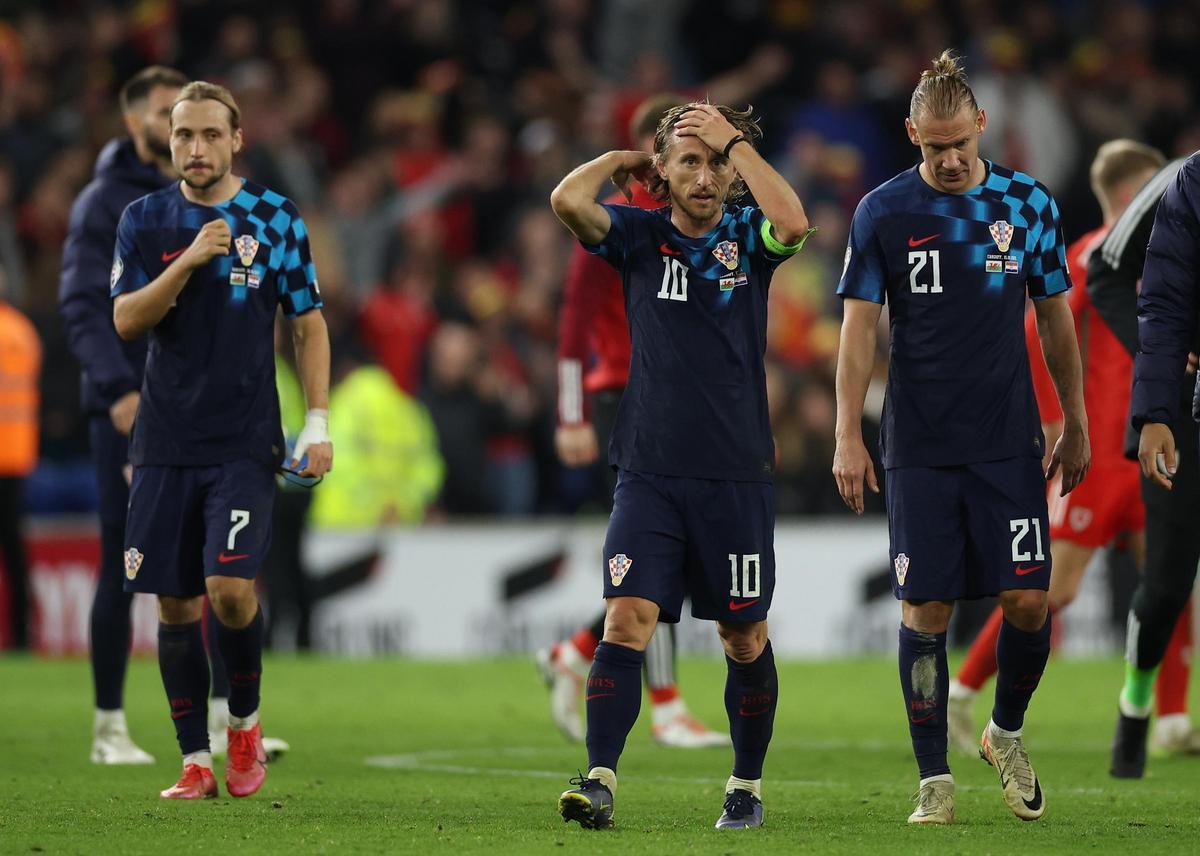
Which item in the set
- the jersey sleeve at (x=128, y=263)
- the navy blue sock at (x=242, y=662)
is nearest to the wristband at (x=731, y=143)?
the jersey sleeve at (x=128, y=263)

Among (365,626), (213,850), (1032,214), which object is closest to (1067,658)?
(365,626)

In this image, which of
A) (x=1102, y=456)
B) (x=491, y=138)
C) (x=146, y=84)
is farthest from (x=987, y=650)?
(x=491, y=138)

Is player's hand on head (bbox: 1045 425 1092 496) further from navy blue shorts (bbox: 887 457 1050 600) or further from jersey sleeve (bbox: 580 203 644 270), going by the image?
jersey sleeve (bbox: 580 203 644 270)

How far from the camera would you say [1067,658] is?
46.5ft

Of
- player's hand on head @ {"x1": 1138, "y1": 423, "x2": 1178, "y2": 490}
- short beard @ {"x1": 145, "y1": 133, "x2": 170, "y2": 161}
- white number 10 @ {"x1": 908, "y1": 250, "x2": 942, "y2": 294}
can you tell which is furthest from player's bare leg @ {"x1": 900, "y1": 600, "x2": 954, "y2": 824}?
short beard @ {"x1": 145, "y1": 133, "x2": 170, "y2": 161}

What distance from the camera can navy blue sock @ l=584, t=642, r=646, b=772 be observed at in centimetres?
604

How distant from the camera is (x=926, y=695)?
6309 millimetres

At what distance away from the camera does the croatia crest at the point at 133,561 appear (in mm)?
6879

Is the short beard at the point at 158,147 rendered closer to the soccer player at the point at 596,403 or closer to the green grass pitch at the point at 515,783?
the soccer player at the point at 596,403

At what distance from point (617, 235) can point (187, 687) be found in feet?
7.19

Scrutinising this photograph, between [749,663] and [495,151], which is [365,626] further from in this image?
[749,663]

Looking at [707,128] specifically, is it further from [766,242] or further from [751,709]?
[751,709]

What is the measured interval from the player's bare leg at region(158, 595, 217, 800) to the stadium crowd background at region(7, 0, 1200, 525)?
8512 millimetres

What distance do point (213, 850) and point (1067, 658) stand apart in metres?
9.62
